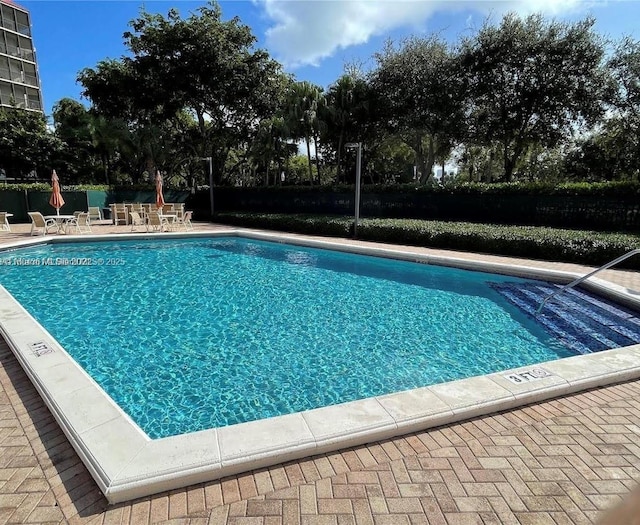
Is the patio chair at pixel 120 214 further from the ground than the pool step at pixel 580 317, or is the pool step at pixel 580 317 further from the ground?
the patio chair at pixel 120 214

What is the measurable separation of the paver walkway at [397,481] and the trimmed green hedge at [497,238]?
838 centimetres

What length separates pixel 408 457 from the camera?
2.56m

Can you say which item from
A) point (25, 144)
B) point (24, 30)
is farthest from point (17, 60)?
point (25, 144)

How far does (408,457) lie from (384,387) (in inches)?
66.0

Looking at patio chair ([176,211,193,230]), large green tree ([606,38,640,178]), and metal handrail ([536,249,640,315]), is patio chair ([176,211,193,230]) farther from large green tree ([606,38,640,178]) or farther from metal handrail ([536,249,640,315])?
large green tree ([606,38,640,178])

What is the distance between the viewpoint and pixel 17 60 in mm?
38688

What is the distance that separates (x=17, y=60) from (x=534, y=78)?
4827 centimetres

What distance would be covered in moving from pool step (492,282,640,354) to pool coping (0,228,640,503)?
1506 millimetres

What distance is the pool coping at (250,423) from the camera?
2.36 m

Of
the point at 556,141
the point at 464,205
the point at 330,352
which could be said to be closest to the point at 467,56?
the point at 556,141

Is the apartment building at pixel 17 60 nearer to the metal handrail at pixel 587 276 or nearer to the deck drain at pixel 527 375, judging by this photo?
the metal handrail at pixel 587 276

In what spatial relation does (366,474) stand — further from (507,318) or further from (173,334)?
(507,318)

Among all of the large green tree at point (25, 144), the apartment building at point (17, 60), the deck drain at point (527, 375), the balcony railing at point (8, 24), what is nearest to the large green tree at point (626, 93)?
Result: the deck drain at point (527, 375)

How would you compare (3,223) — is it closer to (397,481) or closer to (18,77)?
(397,481)
